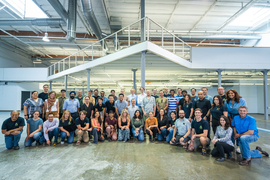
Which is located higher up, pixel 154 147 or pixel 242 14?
pixel 242 14

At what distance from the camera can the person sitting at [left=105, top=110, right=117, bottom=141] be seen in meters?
5.22

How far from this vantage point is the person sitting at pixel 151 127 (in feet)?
16.9

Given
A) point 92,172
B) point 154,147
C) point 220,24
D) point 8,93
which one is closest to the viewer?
point 92,172

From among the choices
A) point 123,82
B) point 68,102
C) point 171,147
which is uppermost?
point 123,82

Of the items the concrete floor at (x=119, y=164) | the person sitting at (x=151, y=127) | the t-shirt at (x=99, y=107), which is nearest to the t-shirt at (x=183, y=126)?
the concrete floor at (x=119, y=164)

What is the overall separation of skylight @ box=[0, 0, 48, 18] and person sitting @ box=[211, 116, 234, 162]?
1162cm

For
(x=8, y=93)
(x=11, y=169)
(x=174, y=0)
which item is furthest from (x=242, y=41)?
(x=8, y=93)

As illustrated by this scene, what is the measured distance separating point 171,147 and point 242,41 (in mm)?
14523

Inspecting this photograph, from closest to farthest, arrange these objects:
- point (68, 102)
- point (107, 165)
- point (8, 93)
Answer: point (107, 165) → point (68, 102) → point (8, 93)

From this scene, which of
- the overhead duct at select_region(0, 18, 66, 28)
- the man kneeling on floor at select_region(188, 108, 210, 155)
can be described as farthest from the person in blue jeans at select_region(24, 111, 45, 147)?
the overhead duct at select_region(0, 18, 66, 28)

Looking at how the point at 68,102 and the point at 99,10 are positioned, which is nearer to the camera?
the point at 68,102

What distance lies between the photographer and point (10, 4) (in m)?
9.45

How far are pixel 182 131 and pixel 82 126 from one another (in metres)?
3.14

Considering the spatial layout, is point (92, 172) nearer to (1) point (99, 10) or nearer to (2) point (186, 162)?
(2) point (186, 162)
